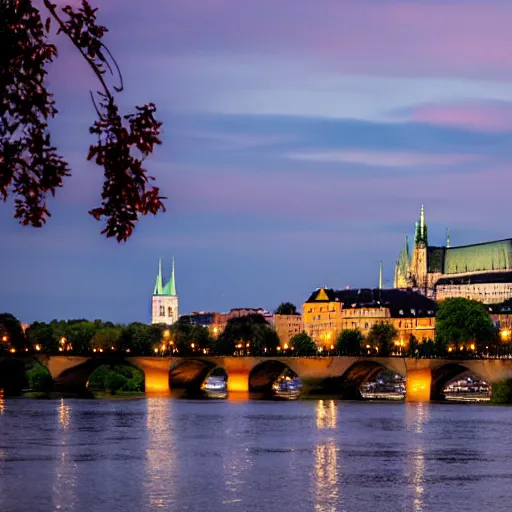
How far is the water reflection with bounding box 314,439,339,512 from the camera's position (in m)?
46.3

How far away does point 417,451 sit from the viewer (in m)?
69.3

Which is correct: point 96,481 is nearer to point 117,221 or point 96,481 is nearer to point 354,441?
point 354,441

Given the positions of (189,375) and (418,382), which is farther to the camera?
(189,375)

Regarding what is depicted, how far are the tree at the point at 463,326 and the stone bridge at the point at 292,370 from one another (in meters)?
35.9

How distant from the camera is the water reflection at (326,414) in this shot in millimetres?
90875

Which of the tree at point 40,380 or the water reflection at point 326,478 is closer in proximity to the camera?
the water reflection at point 326,478

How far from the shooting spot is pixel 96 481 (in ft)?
172

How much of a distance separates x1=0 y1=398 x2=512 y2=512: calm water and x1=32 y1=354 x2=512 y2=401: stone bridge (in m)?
22.7

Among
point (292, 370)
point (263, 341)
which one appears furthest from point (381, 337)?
point (292, 370)

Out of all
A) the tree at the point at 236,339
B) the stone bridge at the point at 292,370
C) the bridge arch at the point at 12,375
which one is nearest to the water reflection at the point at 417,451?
the stone bridge at the point at 292,370

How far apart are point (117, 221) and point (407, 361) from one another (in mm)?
118825

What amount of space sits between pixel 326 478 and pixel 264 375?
101593 millimetres

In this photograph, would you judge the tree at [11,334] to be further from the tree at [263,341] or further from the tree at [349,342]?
the tree at [349,342]

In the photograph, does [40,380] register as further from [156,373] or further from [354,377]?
[354,377]
